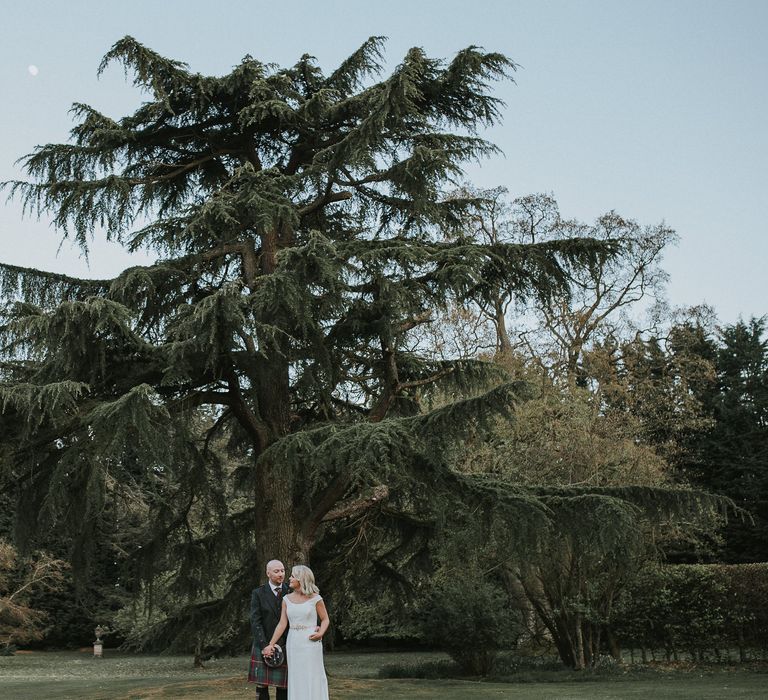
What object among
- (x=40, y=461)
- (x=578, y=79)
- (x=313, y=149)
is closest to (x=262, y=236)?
(x=313, y=149)

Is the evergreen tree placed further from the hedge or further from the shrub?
the shrub

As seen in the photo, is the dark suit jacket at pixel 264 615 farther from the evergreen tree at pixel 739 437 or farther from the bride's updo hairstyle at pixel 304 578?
the evergreen tree at pixel 739 437

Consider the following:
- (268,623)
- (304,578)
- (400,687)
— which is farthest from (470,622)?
(304,578)

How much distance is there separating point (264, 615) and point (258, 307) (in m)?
4.32

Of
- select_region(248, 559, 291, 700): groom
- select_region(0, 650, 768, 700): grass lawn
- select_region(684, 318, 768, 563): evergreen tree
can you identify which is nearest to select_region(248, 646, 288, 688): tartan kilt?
select_region(248, 559, 291, 700): groom

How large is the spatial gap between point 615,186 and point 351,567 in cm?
1112

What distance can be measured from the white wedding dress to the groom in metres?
0.25

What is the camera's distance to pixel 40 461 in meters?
11.6

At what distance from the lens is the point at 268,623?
773 centimetres

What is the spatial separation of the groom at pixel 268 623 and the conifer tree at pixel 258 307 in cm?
222

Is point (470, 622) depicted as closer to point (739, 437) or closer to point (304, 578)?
point (304, 578)

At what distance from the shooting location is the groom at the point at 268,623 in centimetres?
755

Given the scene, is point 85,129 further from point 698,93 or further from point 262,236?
point 698,93

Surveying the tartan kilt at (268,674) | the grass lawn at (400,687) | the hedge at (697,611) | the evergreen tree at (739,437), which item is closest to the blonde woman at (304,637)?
the tartan kilt at (268,674)
